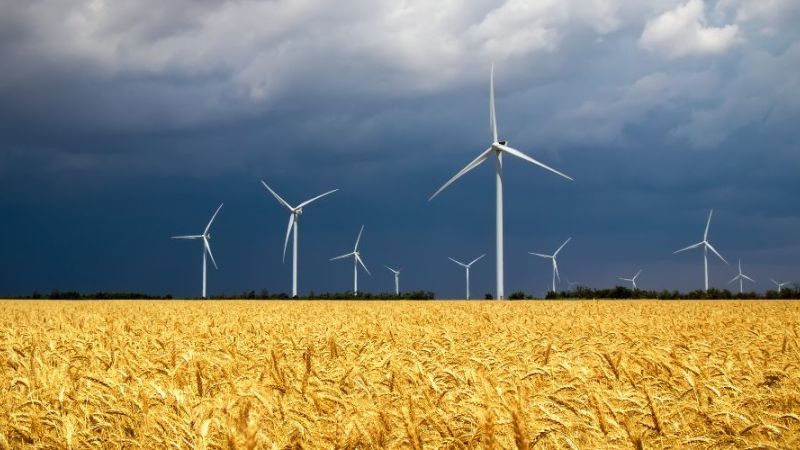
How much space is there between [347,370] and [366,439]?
3344 millimetres

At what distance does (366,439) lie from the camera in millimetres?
4785

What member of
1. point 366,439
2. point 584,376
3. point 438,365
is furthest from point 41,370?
point 584,376

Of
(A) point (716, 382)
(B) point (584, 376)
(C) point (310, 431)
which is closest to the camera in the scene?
(C) point (310, 431)

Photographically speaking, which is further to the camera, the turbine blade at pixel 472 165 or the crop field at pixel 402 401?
the turbine blade at pixel 472 165

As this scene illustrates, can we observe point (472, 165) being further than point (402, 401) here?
Yes

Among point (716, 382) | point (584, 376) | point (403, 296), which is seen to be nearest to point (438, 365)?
point (584, 376)

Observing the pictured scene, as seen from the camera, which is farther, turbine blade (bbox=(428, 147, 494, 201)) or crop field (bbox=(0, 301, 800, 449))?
turbine blade (bbox=(428, 147, 494, 201))

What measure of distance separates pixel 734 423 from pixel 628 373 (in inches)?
104

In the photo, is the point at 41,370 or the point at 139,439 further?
the point at 41,370

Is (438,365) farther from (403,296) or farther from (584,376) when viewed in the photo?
(403,296)

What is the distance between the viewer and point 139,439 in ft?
18.9

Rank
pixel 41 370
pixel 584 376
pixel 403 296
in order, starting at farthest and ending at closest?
1. pixel 403 296
2. pixel 41 370
3. pixel 584 376

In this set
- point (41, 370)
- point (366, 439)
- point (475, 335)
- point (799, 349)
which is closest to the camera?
point (366, 439)

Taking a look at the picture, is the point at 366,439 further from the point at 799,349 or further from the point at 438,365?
the point at 799,349
